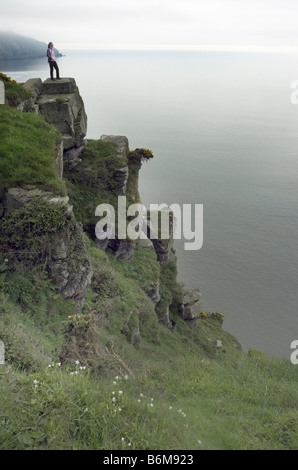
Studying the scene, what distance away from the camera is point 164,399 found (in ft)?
33.6

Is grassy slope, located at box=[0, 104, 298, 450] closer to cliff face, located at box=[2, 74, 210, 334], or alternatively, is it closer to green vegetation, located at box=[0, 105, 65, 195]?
green vegetation, located at box=[0, 105, 65, 195]

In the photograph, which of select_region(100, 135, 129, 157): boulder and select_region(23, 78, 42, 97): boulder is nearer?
select_region(23, 78, 42, 97): boulder

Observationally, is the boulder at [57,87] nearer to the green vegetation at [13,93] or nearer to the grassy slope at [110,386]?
the green vegetation at [13,93]

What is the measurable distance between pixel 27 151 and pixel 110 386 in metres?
10.8

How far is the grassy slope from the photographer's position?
6.88m

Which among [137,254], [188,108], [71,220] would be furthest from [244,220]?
[188,108]

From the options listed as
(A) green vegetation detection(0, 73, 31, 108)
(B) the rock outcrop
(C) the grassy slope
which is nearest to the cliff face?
(B) the rock outcrop

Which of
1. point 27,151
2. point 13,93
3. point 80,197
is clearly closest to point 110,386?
point 27,151

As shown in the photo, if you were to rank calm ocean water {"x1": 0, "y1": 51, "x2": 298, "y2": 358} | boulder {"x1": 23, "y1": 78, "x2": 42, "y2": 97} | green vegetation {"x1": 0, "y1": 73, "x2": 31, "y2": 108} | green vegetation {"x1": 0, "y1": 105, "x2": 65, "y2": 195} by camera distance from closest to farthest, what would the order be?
1. green vegetation {"x1": 0, "y1": 105, "x2": 65, "y2": 195}
2. green vegetation {"x1": 0, "y1": 73, "x2": 31, "y2": 108}
3. boulder {"x1": 23, "y1": 78, "x2": 42, "y2": 97}
4. calm ocean water {"x1": 0, "y1": 51, "x2": 298, "y2": 358}

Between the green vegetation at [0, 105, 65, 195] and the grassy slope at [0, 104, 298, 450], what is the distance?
2.55 feet

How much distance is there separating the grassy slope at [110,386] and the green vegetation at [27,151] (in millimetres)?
777

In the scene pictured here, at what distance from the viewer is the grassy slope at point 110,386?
22.6ft

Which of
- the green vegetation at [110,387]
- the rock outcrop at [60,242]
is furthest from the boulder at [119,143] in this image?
the rock outcrop at [60,242]
